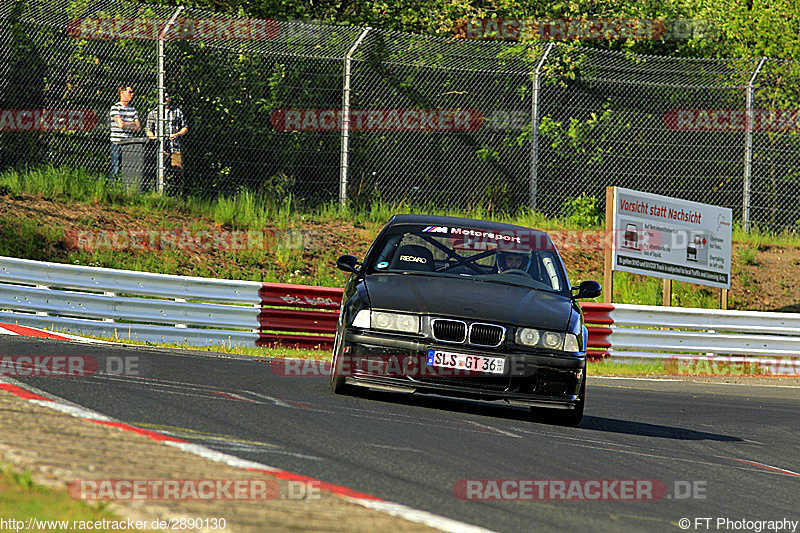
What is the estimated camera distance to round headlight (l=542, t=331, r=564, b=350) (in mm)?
8125

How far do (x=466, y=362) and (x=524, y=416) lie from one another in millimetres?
1324

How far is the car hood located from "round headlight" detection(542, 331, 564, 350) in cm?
5

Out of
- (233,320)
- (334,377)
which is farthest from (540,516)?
(233,320)

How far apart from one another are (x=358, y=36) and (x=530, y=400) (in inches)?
478

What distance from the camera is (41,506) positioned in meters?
4.13

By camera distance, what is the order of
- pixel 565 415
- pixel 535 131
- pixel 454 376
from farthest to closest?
1. pixel 535 131
2. pixel 565 415
3. pixel 454 376

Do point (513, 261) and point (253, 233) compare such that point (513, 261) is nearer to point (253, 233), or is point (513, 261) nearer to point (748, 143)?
point (253, 233)

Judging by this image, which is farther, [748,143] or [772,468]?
[748,143]

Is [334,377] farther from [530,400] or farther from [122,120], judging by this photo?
[122,120]

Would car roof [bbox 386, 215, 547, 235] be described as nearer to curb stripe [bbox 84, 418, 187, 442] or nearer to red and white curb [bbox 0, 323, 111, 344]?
red and white curb [bbox 0, 323, 111, 344]
